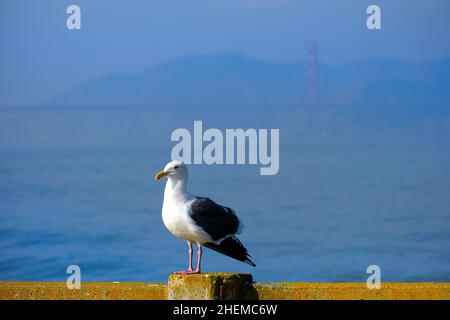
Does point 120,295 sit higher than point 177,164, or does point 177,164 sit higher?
point 177,164

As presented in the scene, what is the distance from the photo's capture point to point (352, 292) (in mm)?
9000

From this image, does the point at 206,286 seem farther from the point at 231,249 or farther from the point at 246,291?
the point at 231,249

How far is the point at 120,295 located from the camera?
9.08m

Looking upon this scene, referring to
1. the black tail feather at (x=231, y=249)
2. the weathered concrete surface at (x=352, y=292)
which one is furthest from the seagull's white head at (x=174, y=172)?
the weathered concrete surface at (x=352, y=292)

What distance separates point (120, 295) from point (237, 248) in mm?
804

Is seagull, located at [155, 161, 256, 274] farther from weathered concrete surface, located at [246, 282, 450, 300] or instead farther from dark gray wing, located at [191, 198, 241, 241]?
weathered concrete surface, located at [246, 282, 450, 300]

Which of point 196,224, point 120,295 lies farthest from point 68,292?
point 196,224

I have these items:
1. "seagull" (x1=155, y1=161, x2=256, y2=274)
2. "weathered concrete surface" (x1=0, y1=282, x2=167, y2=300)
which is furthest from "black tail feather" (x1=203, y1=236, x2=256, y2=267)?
"weathered concrete surface" (x1=0, y1=282, x2=167, y2=300)

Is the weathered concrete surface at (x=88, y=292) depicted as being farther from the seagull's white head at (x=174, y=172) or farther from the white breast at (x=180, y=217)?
the seagull's white head at (x=174, y=172)

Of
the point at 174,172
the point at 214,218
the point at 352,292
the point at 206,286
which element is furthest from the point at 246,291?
the point at 174,172

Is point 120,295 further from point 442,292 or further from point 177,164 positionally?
point 442,292

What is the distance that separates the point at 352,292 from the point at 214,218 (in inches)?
38.4
